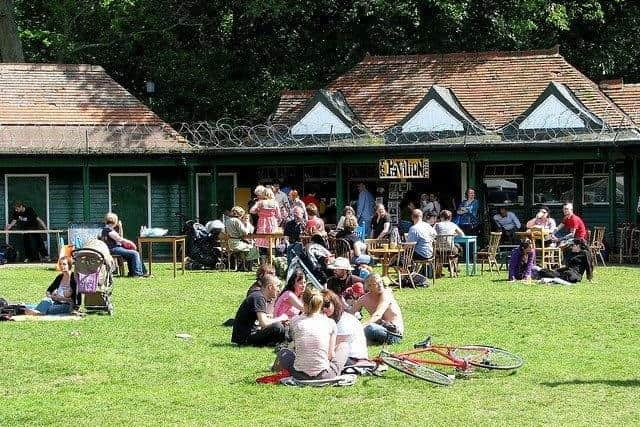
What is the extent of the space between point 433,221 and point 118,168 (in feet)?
29.1

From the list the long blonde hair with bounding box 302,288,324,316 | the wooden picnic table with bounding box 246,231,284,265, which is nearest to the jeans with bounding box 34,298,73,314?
the long blonde hair with bounding box 302,288,324,316

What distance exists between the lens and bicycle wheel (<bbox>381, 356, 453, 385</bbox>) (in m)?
10.9

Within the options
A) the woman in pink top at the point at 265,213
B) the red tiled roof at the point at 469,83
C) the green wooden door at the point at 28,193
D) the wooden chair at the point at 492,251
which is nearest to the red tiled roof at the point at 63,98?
the green wooden door at the point at 28,193

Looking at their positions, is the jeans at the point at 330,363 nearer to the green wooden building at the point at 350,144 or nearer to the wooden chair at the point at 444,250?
the wooden chair at the point at 444,250

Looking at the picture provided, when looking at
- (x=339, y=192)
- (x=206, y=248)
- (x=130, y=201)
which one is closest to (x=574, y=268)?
(x=206, y=248)

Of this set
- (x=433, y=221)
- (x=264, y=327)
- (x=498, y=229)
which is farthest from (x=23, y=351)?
(x=498, y=229)

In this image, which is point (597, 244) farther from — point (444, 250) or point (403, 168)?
point (403, 168)

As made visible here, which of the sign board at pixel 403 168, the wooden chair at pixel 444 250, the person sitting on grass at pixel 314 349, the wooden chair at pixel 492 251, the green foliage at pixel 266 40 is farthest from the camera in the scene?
the green foliage at pixel 266 40

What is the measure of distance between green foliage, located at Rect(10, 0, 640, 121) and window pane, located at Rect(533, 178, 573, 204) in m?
6.61

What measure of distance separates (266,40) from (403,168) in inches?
466

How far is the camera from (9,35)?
3641 cm

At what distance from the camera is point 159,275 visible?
2330 cm

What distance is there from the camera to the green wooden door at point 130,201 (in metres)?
30.2

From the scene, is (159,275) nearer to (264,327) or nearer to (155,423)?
(264,327)
